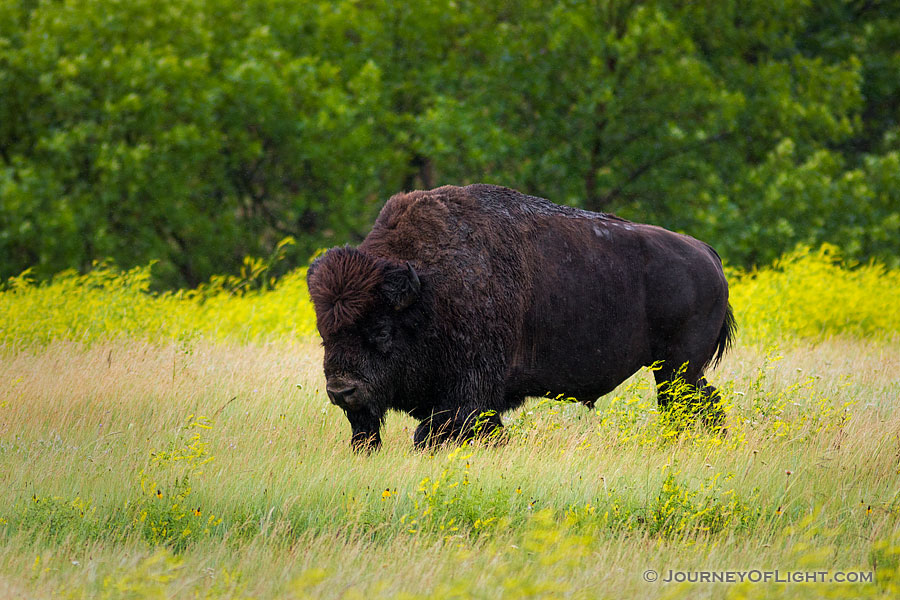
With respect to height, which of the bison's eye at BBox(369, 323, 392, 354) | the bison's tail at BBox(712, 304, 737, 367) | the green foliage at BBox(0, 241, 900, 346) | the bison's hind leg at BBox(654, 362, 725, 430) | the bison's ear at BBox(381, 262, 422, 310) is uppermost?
the bison's ear at BBox(381, 262, 422, 310)

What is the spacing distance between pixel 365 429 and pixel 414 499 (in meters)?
1.22

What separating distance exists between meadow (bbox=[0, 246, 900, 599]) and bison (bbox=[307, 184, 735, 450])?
1.23 ft

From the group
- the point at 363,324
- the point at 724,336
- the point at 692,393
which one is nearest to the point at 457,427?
the point at 363,324

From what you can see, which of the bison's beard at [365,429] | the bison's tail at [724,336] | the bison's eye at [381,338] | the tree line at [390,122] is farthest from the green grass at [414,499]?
the tree line at [390,122]

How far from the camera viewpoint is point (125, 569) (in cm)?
442

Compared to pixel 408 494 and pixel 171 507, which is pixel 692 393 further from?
pixel 171 507

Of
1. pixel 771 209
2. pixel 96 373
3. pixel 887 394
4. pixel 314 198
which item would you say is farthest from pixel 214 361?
pixel 771 209

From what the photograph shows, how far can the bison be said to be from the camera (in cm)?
636

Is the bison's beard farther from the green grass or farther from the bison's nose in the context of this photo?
the bison's nose

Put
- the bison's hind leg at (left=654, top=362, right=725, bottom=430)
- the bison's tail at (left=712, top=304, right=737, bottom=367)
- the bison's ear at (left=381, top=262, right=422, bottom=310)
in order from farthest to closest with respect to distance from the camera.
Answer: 1. the bison's tail at (left=712, top=304, right=737, bottom=367)
2. the bison's hind leg at (left=654, top=362, right=725, bottom=430)
3. the bison's ear at (left=381, top=262, right=422, bottom=310)

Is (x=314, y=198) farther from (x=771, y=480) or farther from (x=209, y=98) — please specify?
(x=771, y=480)

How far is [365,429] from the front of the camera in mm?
6590

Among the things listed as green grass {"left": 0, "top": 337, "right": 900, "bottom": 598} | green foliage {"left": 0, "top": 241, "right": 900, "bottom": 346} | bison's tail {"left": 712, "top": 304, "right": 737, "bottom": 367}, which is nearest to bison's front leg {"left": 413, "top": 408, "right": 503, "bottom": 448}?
green grass {"left": 0, "top": 337, "right": 900, "bottom": 598}

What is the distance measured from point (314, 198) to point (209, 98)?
3066 millimetres
